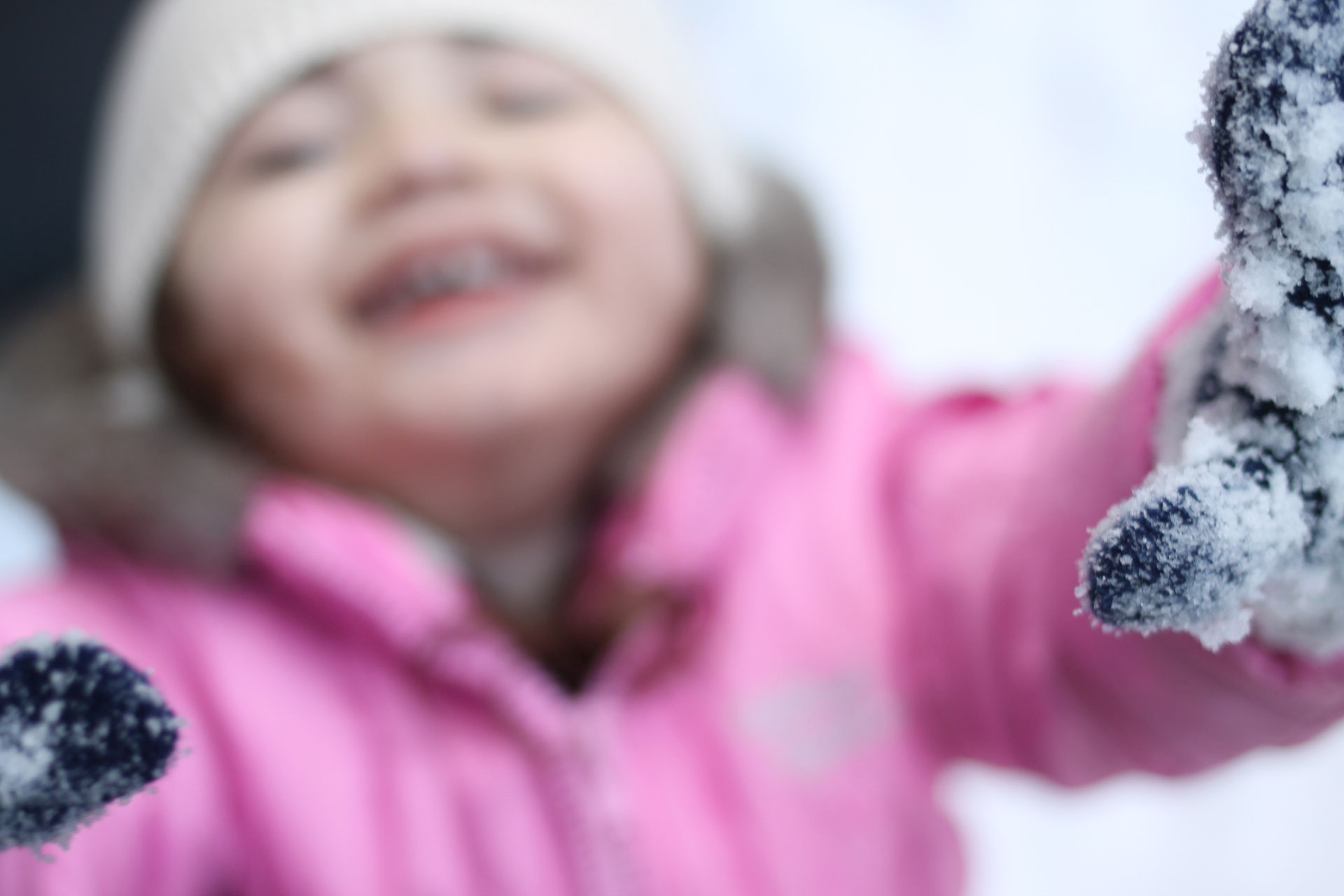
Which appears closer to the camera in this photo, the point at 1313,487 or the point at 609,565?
the point at 1313,487

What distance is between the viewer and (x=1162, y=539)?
171mm

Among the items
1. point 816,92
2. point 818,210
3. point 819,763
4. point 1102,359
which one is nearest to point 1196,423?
Result: point 819,763

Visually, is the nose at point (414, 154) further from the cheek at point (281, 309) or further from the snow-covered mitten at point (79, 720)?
the snow-covered mitten at point (79, 720)

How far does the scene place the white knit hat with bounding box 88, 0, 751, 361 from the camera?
54 cm

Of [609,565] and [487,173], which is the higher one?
[487,173]

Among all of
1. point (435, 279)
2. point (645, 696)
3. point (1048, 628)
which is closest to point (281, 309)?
point (435, 279)

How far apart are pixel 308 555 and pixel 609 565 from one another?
0.15 meters

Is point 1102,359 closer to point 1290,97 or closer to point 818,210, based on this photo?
point 818,210

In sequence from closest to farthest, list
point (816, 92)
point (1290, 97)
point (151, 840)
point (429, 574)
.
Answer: point (1290, 97) → point (151, 840) → point (429, 574) → point (816, 92)

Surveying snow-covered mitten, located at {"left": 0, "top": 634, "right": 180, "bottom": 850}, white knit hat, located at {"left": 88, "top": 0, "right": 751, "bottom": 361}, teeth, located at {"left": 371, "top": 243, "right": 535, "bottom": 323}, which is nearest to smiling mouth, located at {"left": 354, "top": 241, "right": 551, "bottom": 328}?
teeth, located at {"left": 371, "top": 243, "right": 535, "bottom": 323}

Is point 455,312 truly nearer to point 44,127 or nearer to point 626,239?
point 626,239

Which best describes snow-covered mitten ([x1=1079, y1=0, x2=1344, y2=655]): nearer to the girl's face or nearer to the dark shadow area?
the girl's face

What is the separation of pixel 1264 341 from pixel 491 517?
43 cm

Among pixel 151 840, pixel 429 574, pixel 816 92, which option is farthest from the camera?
pixel 816 92
